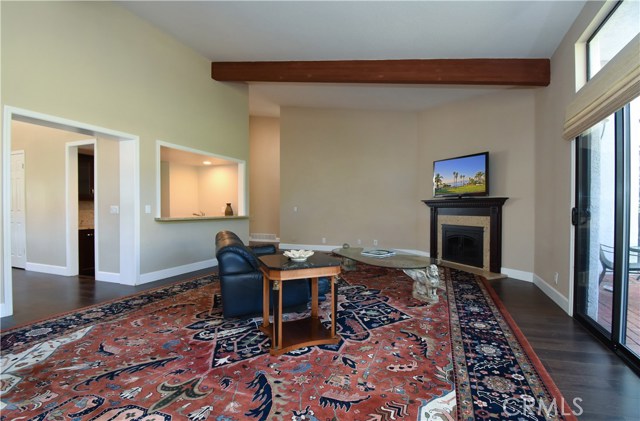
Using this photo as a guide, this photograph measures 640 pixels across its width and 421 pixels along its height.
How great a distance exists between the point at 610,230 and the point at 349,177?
5.19 m

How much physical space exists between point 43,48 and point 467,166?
6119 millimetres

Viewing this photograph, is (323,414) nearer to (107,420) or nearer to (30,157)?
(107,420)

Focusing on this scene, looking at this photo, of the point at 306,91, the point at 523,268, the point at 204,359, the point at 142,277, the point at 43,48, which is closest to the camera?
the point at 204,359

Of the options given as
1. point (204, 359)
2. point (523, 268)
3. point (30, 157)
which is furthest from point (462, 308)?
point (30, 157)

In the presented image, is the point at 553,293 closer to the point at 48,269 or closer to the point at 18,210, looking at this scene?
the point at 48,269

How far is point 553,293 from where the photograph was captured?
12.1 feet

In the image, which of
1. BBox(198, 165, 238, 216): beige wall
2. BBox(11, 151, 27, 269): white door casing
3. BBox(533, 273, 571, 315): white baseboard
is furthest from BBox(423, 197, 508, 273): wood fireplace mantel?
BBox(11, 151, 27, 269): white door casing

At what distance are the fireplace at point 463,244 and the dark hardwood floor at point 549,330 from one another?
0.89 m

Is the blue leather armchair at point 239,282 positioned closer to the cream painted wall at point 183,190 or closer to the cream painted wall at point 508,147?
the cream painted wall at point 508,147

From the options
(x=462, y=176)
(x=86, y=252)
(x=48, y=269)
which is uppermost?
(x=462, y=176)

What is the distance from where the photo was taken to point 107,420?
5.06 feet

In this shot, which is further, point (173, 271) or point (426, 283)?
point (173, 271)

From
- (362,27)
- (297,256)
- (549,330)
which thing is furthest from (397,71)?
(549,330)

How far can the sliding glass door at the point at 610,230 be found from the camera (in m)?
2.30
